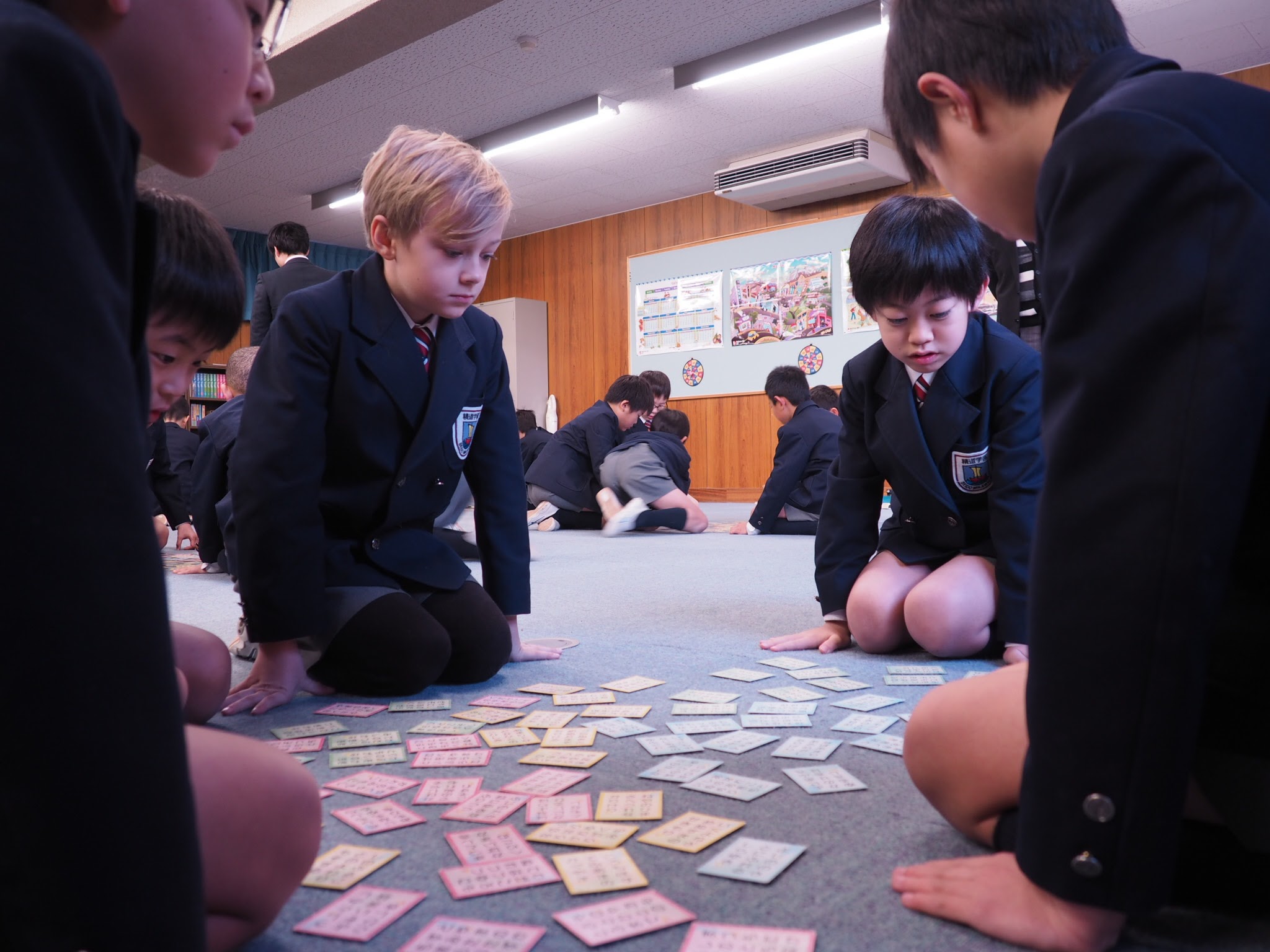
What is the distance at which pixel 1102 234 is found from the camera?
0.62m

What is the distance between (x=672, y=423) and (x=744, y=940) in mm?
5774

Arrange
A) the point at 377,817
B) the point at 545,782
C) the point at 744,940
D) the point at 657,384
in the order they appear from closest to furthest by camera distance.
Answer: the point at 744,940 → the point at 377,817 → the point at 545,782 → the point at 657,384

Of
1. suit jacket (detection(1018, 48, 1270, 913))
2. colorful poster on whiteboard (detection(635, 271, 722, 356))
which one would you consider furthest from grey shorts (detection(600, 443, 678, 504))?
suit jacket (detection(1018, 48, 1270, 913))

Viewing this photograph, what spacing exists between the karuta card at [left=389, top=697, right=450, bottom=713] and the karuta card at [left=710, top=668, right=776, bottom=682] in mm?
482

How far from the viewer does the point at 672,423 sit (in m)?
6.46

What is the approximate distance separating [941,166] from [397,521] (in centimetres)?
119

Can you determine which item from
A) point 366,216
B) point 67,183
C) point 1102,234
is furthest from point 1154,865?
point 366,216

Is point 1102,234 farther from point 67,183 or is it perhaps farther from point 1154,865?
point 67,183

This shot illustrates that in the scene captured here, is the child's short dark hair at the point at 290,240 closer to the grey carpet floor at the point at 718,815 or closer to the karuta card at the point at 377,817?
the grey carpet floor at the point at 718,815

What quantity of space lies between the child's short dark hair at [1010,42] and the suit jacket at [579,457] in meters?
4.53

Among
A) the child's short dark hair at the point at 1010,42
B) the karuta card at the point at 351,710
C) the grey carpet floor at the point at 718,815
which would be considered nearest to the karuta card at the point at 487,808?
the grey carpet floor at the point at 718,815

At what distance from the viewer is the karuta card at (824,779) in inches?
43.4

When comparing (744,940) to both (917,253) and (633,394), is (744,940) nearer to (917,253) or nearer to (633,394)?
(917,253)

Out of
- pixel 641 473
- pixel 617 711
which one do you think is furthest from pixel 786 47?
pixel 617 711
